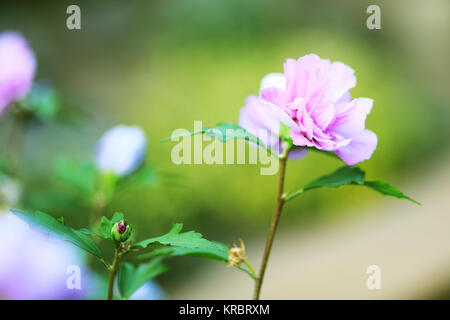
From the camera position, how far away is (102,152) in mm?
702

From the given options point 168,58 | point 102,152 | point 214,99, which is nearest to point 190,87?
point 214,99

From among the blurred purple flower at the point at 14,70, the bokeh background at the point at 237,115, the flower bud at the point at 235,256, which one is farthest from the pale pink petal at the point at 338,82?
the bokeh background at the point at 237,115

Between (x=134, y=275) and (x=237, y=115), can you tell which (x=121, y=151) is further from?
(x=237, y=115)

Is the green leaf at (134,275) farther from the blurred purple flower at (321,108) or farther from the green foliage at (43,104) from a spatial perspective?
the green foliage at (43,104)

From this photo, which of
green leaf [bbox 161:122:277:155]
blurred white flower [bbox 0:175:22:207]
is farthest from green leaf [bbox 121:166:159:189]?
green leaf [bbox 161:122:277:155]

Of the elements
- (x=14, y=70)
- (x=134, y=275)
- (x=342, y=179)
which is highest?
(x=14, y=70)

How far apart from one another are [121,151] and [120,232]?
0.32m

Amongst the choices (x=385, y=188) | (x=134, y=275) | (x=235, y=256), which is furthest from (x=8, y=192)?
(x=385, y=188)

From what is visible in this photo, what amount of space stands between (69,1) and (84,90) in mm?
934

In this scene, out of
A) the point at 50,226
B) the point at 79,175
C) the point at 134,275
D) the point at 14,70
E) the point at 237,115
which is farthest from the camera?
the point at 237,115

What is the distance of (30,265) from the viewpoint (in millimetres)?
372

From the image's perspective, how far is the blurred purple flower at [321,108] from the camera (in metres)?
0.39

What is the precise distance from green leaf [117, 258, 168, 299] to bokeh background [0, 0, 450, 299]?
1177mm
